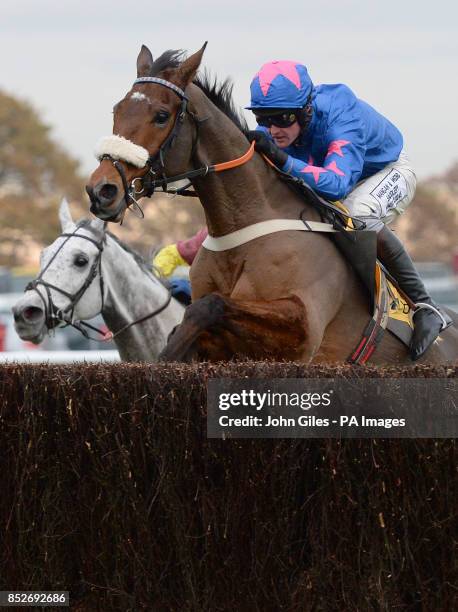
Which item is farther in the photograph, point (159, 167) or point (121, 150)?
point (159, 167)

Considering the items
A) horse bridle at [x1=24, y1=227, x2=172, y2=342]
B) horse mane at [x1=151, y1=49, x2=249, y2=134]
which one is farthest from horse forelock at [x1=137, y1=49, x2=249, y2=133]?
horse bridle at [x1=24, y1=227, x2=172, y2=342]

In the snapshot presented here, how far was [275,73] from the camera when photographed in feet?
17.1

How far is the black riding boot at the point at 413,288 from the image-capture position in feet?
18.0

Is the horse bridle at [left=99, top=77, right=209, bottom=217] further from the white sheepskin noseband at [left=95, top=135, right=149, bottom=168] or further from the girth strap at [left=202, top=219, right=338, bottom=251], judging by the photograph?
the girth strap at [left=202, top=219, right=338, bottom=251]

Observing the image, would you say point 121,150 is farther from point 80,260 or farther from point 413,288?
point 80,260

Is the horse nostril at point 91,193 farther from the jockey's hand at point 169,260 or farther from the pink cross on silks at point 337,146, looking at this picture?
the jockey's hand at point 169,260

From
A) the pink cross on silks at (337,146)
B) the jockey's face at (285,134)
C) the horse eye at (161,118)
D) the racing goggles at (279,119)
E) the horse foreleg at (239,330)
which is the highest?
the racing goggles at (279,119)

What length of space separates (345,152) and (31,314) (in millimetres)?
2230

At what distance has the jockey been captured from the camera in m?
5.19

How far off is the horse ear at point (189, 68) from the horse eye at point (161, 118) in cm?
18

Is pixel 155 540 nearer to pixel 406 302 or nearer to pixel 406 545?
pixel 406 545

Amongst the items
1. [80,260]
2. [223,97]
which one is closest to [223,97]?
[223,97]

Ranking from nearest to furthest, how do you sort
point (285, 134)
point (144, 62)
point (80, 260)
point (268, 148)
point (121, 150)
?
point (121, 150)
point (144, 62)
point (268, 148)
point (285, 134)
point (80, 260)

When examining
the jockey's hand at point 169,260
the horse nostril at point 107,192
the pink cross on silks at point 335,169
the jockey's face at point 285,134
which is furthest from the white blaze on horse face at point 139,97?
the jockey's hand at point 169,260
